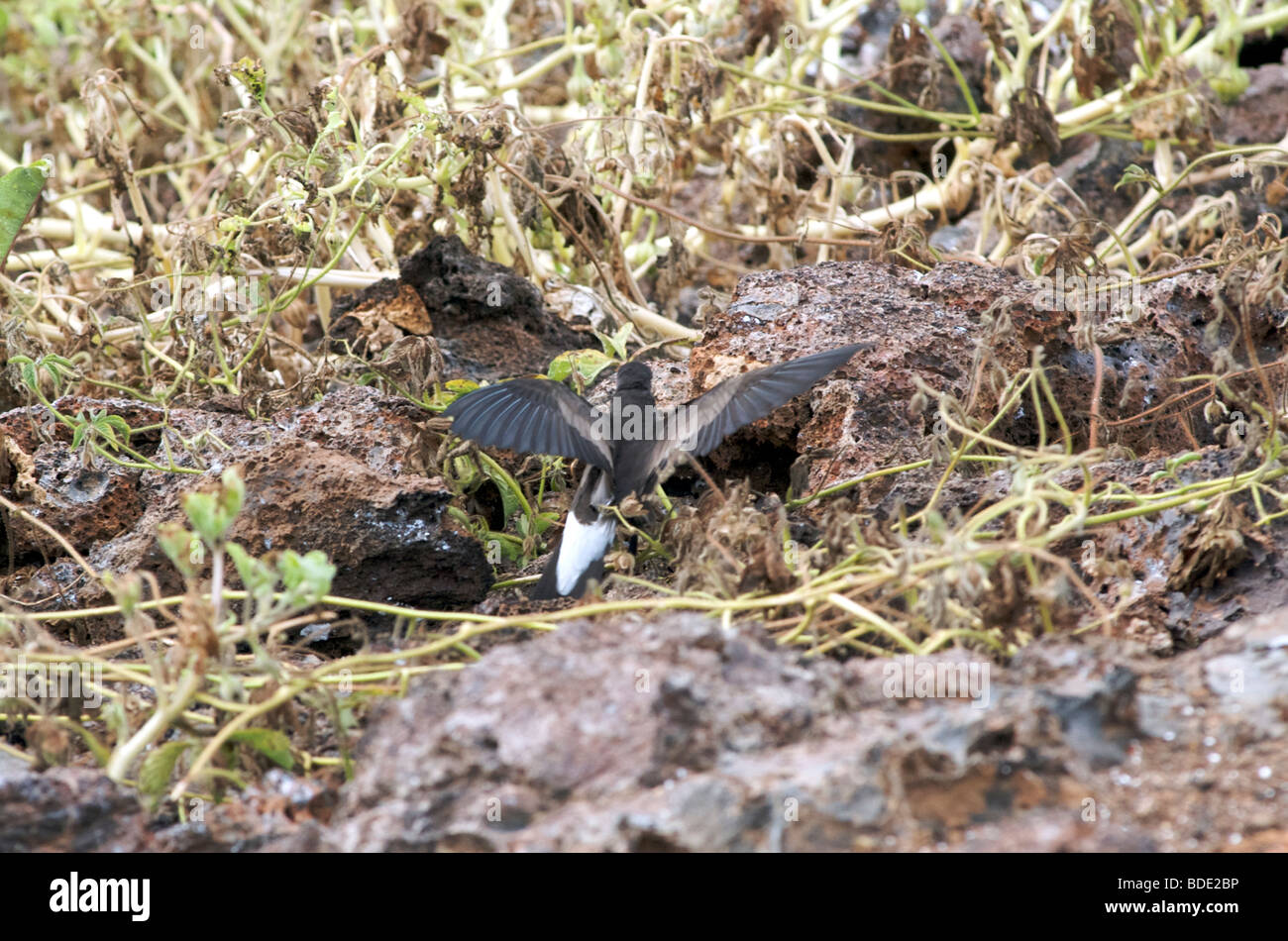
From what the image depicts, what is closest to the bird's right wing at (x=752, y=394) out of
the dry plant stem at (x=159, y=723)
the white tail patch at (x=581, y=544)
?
the white tail patch at (x=581, y=544)

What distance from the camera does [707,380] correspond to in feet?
13.3

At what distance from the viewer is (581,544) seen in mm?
3568

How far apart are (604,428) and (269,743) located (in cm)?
155

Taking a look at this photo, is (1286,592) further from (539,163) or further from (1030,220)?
(539,163)

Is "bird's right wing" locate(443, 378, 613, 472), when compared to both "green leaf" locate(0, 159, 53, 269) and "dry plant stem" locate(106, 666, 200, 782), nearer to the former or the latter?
"dry plant stem" locate(106, 666, 200, 782)

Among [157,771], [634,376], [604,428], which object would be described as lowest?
[157,771]

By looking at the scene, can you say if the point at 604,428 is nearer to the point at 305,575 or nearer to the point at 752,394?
the point at 752,394

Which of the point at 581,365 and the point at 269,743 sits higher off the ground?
the point at 581,365

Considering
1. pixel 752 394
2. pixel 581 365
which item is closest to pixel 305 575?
pixel 752 394

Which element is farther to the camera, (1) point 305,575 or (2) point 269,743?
(2) point 269,743

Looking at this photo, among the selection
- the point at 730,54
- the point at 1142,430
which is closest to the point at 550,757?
the point at 1142,430

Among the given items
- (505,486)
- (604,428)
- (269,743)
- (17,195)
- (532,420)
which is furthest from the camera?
(17,195)

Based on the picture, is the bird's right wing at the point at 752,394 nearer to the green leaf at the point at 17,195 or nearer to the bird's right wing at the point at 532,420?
the bird's right wing at the point at 532,420

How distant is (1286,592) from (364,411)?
242 centimetres
